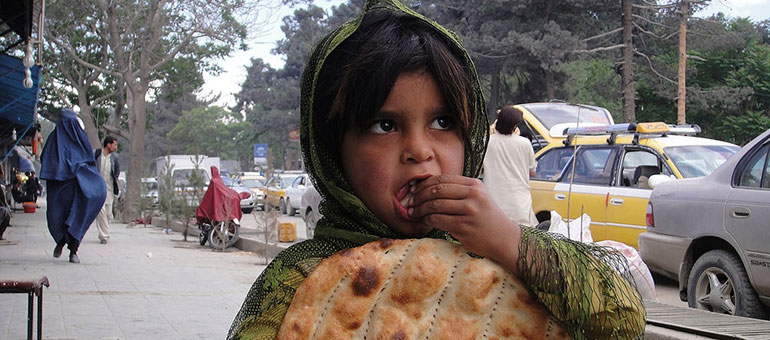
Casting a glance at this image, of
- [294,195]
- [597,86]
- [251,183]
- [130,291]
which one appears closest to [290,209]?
[294,195]

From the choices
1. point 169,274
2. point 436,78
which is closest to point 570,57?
point 169,274

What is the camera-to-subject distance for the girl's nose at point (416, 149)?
1.21 meters

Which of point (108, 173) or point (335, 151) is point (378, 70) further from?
point (108, 173)

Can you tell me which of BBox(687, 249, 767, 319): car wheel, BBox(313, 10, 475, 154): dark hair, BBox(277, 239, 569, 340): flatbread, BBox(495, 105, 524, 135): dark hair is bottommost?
BBox(687, 249, 767, 319): car wheel

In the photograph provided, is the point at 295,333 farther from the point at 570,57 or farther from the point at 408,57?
the point at 570,57

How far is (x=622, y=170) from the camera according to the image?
30.3 ft

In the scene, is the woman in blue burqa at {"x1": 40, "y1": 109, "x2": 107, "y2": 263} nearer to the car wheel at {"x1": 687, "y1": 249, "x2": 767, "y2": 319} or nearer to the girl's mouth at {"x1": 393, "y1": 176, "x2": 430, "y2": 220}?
the car wheel at {"x1": 687, "y1": 249, "x2": 767, "y2": 319}

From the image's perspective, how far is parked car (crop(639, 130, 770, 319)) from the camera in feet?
18.6

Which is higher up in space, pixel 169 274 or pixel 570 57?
pixel 570 57

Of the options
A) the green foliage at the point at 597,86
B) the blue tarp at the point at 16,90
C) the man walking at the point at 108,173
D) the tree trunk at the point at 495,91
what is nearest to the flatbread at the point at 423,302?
the blue tarp at the point at 16,90

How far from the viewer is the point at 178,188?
19484 millimetres

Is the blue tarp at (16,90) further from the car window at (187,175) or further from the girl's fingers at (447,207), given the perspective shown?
the girl's fingers at (447,207)

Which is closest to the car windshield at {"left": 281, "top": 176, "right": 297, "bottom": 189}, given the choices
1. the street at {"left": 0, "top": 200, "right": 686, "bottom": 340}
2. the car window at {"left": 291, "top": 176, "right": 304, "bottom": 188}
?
the car window at {"left": 291, "top": 176, "right": 304, "bottom": 188}

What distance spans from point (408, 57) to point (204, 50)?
31234 mm
